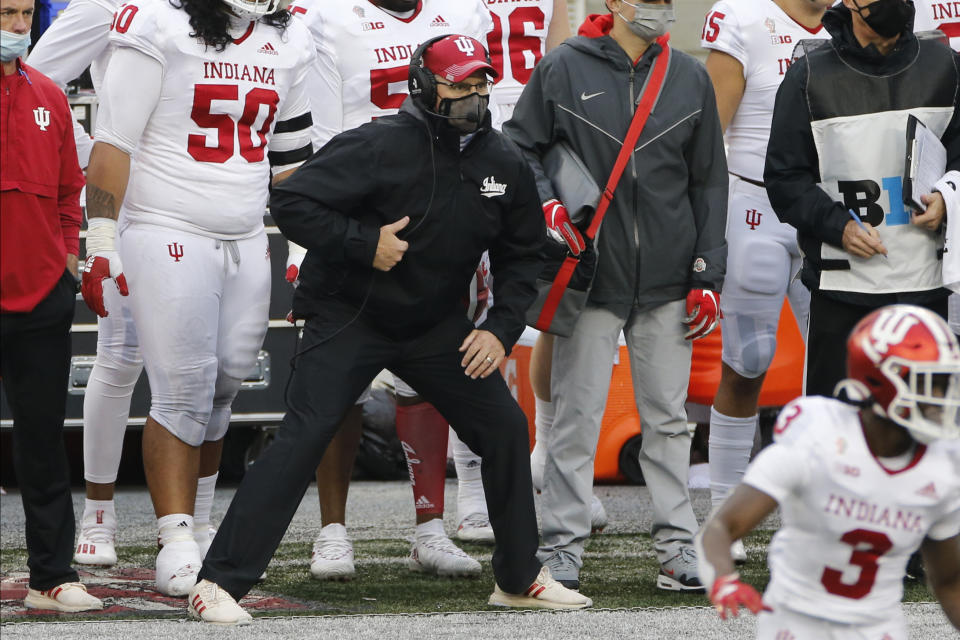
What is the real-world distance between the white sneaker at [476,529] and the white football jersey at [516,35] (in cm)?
174

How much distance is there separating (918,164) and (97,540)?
319cm

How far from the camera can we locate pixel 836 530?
117 inches

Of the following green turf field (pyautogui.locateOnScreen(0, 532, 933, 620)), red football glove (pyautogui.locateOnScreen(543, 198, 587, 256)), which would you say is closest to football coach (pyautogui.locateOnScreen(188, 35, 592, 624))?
red football glove (pyautogui.locateOnScreen(543, 198, 587, 256))

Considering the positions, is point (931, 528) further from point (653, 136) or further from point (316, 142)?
point (316, 142)

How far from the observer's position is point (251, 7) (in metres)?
5.07

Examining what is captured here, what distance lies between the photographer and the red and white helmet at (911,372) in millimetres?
2818

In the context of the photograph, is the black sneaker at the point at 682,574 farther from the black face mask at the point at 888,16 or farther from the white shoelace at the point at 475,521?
the black face mask at the point at 888,16

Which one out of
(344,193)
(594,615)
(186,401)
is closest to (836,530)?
(594,615)

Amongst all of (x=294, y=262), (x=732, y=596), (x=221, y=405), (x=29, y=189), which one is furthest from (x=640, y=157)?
(x=732, y=596)

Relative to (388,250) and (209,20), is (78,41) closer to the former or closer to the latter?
(209,20)

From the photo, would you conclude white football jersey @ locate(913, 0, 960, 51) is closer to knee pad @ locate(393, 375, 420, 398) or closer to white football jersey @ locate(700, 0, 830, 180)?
white football jersey @ locate(700, 0, 830, 180)

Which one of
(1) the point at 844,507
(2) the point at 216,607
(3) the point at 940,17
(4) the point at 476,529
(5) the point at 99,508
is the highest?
(3) the point at 940,17

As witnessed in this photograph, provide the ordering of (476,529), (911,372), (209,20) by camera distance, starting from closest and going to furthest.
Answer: (911,372) → (209,20) → (476,529)

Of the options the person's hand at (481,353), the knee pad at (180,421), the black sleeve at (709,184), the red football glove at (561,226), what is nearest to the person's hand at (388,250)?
the person's hand at (481,353)
